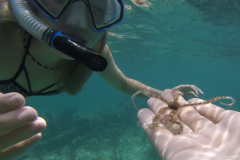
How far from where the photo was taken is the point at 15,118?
1112 millimetres

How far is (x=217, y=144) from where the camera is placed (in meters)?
2.03

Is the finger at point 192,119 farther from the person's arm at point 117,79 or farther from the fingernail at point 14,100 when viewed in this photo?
the fingernail at point 14,100

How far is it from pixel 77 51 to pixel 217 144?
6.67 ft

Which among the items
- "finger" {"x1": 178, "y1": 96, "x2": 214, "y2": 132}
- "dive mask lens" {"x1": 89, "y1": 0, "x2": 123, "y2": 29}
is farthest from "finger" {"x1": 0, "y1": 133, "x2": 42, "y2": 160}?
"finger" {"x1": 178, "y1": 96, "x2": 214, "y2": 132}

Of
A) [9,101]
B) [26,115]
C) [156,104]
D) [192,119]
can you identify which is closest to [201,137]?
[192,119]

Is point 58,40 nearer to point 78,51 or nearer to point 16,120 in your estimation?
point 78,51

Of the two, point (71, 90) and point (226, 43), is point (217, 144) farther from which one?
point (226, 43)

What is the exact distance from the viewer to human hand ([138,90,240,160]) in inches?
70.8

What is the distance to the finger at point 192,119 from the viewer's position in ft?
7.96

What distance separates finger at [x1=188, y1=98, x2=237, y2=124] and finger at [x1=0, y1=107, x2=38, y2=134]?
2562 millimetres

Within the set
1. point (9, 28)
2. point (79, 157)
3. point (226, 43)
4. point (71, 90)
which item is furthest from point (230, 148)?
point (226, 43)

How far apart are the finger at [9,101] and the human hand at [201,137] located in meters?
1.62

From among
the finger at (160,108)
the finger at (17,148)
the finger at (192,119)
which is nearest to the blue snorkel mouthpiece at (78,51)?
the finger at (17,148)

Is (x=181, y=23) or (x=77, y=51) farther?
(x=181, y=23)
